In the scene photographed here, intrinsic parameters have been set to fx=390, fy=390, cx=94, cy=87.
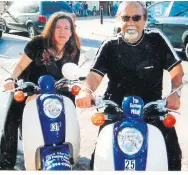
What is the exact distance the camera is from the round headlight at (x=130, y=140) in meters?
2.15

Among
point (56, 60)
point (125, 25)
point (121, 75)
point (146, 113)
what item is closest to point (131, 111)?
point (146, 113)

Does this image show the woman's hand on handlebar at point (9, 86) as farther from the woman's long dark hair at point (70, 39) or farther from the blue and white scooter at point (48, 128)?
the woman's long dark hair at point (70, 39)

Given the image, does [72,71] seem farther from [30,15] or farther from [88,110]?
[30,15]

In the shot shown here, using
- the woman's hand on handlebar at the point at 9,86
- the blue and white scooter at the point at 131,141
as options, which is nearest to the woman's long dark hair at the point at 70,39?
the woman's hand on handlebar at the point at 9,86

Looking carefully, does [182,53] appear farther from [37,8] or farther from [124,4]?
[124,4]

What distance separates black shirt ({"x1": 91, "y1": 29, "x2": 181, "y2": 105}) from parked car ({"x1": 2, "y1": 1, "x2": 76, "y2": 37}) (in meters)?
5.07

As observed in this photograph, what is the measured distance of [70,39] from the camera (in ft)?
10.9

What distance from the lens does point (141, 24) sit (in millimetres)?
2678

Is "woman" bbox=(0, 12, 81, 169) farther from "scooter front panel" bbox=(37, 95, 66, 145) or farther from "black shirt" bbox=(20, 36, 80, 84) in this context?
"scooter front panel" bbox=(37, 95, 66, 145)

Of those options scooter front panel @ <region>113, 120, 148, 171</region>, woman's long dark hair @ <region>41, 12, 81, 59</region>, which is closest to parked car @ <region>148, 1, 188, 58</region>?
woman's long dark hair @ <region>41, 12, 81, 59</region>

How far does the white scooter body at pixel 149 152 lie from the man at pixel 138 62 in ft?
1.25

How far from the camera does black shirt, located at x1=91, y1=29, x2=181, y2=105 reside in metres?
2.70

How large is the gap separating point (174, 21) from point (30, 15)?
3409 millimetres

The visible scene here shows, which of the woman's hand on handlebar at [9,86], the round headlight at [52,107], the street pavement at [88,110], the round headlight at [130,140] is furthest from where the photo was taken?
the street pavement at [88,110]
